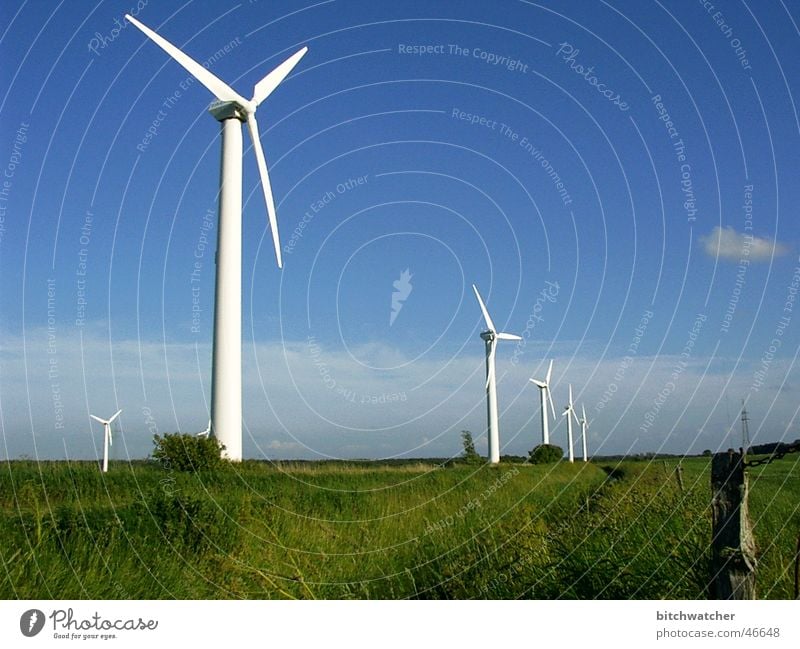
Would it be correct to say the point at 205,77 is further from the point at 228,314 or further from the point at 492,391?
the point at 492,391

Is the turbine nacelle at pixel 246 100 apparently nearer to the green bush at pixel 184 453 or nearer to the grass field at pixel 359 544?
the green bush at pixel 184 453

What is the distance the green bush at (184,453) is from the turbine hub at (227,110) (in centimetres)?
1214

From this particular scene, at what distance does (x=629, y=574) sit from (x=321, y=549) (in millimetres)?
5184

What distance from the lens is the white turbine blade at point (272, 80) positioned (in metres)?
31.5

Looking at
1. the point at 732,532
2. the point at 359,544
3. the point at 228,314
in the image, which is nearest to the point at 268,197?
the point at 228,314

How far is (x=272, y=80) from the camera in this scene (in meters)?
31.9

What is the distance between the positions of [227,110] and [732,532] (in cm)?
2743

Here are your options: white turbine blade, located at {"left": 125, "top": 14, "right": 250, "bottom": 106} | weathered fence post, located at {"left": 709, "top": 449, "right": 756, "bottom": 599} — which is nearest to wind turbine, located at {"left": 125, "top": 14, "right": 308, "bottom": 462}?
white turbine blade, located at {"left": 125, "top": 14, "right": 250, "bottom": 106}

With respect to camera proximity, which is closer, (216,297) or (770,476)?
(770,476)

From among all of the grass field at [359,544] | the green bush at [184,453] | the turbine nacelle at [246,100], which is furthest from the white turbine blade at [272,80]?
the grass field at [359,544]

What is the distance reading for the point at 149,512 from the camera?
12.1m

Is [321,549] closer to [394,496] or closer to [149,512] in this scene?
[149,512]
